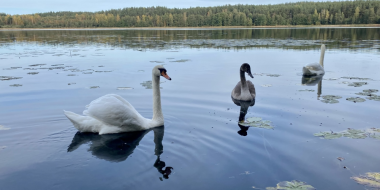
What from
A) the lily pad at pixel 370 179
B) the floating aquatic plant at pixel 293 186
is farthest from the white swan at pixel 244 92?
the floating aquatic plant at pixel 293 186

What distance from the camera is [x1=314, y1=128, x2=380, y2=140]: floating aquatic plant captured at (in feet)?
20.5

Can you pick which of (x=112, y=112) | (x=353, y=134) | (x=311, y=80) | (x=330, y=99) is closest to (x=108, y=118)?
(x=112, y=112)

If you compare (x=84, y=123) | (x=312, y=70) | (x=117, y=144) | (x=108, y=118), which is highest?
(x=312, y=70)

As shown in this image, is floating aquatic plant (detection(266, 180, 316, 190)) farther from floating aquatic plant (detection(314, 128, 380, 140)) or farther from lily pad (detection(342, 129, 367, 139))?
lily pad (detection(342, 129, 367, 139))

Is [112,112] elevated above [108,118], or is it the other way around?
[112,112]

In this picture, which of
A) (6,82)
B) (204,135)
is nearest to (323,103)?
(204,135)

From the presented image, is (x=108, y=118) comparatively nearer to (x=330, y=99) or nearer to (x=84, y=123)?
(x=84, y=123)

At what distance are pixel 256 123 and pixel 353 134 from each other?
193cm

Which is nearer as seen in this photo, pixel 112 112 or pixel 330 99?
pixel 112 112

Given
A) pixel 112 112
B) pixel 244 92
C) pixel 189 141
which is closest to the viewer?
pixel 189 141

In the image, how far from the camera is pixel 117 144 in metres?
6.11

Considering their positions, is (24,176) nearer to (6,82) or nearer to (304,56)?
(6,82)

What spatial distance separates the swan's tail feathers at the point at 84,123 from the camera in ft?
21.3

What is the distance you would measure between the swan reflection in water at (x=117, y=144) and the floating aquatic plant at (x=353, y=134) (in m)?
3.16
